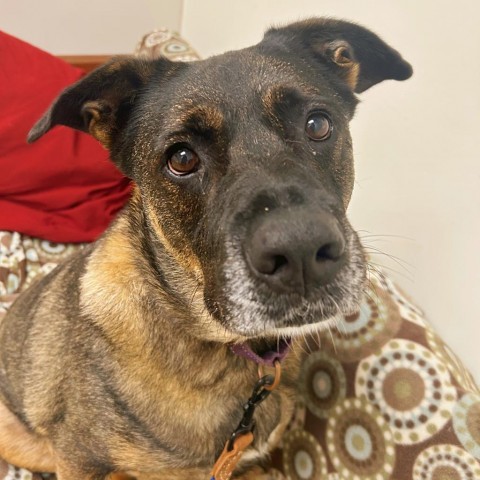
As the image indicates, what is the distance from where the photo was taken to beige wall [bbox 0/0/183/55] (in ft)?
14.8

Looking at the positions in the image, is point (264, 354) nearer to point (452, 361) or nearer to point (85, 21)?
point (452, 361)

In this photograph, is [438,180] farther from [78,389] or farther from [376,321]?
[78,389]

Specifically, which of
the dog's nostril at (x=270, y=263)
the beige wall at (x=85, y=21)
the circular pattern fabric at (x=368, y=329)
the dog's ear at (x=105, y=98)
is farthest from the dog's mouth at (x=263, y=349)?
the beige wall at (x=85, y=21)

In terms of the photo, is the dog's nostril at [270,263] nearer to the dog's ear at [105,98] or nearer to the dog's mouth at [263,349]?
the dog's mouth at [263,349]

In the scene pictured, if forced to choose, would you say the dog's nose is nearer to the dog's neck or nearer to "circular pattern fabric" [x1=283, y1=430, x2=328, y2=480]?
the dog's neck

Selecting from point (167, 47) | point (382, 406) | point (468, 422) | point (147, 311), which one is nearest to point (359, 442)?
point (382, 406)

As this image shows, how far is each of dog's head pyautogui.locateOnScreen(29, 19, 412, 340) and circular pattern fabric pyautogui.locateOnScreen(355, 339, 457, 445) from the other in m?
0.76

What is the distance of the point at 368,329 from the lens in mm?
2121

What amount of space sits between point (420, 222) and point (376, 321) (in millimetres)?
470

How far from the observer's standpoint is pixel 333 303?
125 centimetres

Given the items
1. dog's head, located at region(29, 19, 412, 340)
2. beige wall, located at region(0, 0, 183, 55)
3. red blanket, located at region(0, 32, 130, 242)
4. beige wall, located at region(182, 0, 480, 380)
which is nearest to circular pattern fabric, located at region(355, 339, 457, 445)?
beige wall, located at region(182, 0, 480, 380)

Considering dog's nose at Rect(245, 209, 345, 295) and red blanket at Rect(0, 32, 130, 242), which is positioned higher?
dog's nose at Rect(245, 209, 345, 295)

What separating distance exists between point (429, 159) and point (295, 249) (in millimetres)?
1265

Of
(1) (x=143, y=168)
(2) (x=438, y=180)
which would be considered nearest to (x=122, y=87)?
(1) (x=143, y=168)
